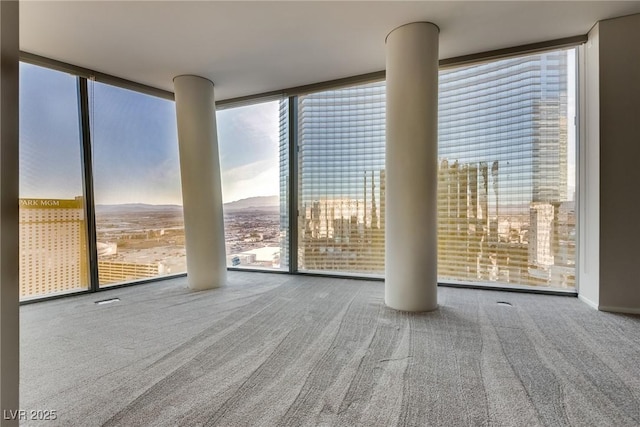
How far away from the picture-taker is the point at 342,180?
4262 mm

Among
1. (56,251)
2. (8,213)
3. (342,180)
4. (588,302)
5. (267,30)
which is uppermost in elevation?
(267,30)

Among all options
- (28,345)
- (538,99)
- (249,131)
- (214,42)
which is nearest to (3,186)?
(28,345)

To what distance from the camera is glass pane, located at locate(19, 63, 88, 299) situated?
10.5 ft

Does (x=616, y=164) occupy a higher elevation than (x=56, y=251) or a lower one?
higher

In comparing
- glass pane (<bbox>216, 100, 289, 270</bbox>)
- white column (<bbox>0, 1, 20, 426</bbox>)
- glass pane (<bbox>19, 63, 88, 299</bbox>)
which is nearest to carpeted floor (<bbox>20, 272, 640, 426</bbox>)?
glass pane (<bbox>19, 63, 88, 299</bbox>)

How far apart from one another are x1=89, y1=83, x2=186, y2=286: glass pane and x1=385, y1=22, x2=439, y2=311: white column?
3434mm

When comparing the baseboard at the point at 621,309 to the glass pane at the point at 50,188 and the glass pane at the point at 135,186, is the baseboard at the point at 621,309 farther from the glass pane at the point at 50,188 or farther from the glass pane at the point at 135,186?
the glass pane at the point at 50,188

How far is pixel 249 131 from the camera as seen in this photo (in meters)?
4.71

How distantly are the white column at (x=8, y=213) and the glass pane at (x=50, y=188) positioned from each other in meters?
3.03

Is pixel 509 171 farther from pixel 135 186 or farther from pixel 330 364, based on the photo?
pixel 135 186

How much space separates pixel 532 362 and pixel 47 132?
514 centimetres

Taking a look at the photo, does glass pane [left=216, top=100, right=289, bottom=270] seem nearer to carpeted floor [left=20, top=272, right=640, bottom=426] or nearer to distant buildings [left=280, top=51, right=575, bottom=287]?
distant buildings [left=280, top=51, right=575, bottom=287]

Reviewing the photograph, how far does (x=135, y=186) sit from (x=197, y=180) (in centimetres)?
104

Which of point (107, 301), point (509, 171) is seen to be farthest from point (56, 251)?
point (509, 171)
